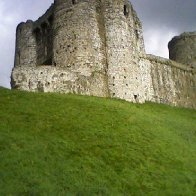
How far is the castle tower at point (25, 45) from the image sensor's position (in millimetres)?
40853

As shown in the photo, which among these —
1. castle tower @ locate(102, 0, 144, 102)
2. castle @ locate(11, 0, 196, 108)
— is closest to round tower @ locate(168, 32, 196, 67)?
castle @ locate(11, 0, 196, 108)

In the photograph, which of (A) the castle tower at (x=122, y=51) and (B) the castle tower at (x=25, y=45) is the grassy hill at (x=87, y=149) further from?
(B) the castle tower at (x=25, y=45)

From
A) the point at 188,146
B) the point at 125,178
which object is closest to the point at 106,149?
the point at 125,178

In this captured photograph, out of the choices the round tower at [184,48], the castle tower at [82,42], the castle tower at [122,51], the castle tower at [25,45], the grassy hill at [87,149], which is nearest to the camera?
the grassy hill at [87,149]

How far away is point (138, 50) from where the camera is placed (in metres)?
39.4

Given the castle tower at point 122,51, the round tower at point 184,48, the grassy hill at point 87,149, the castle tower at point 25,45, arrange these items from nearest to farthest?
the grassy hill at point 87,149
the castle tower at point 122,51
the castle tower at point 25,45
the round tower at point 184,48

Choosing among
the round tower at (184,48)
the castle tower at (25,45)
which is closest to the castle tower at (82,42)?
the castle tower at (25,45)

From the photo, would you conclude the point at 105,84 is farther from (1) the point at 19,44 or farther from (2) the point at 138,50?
(1) the point at 19,44

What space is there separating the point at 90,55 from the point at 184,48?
1682cm

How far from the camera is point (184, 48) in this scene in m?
48.6

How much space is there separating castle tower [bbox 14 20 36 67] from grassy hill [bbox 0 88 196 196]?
1300 centimetres

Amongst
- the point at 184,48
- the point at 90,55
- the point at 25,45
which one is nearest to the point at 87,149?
the point at 90,55

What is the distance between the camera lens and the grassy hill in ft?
59.7

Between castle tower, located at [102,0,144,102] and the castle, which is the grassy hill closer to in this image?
the castle
